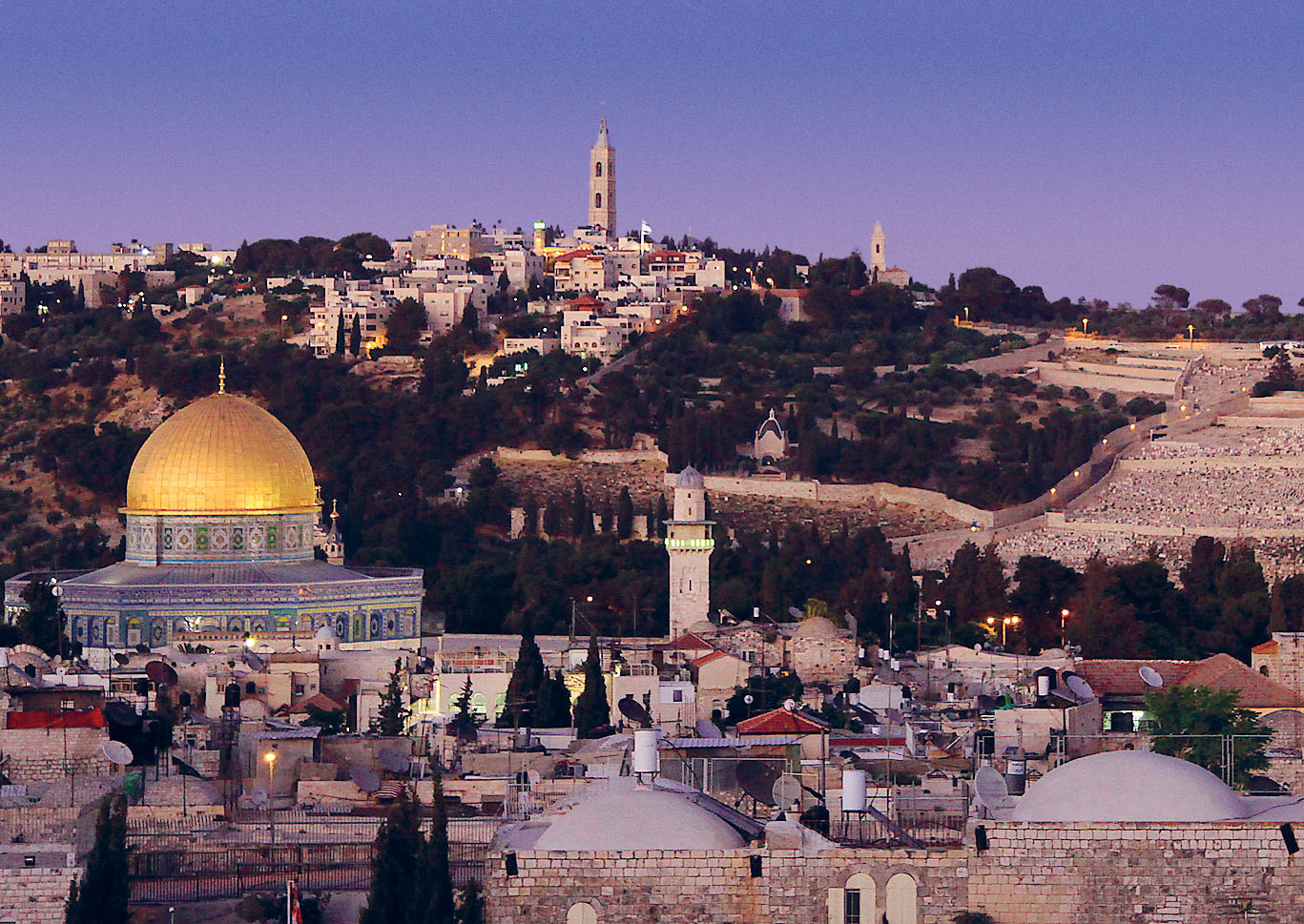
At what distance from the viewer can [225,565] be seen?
5197 cm

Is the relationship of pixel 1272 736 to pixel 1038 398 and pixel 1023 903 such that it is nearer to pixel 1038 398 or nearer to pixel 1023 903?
pixel 1023 903

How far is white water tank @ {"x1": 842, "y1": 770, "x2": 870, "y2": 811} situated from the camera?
18828 mm

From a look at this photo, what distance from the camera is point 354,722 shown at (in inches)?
1517

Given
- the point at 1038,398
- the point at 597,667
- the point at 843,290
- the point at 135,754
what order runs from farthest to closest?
the point at 843,290 → the point at 1038,398 → the point at 597,667 → the point at 135,754

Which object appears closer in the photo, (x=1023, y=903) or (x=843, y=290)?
(x=1023, y=903)

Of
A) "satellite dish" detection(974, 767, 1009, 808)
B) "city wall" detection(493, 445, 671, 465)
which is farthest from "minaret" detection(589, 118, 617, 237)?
"satellite dish" detection(974, 767, 1009, 808)

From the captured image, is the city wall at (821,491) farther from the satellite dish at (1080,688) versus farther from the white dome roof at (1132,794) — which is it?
the white dome roof at (1132,794)

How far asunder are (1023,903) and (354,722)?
21.4m

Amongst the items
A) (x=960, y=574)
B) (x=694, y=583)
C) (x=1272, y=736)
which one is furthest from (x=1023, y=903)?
(x=960, y=574)

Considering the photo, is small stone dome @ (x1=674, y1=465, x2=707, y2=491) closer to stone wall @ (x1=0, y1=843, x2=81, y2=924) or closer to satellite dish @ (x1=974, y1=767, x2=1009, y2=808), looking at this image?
satellite dish @ (x1=974, y1=767, x2=1009, y2=808)

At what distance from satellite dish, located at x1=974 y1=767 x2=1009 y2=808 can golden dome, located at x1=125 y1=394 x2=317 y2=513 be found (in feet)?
99.4

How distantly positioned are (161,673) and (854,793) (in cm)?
2320

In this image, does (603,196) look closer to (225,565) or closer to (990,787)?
(225,565)

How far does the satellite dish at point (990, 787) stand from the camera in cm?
2045
